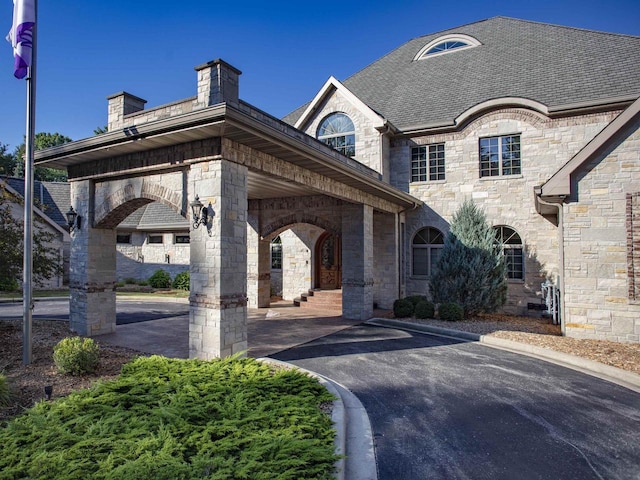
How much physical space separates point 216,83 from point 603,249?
31.7 feet

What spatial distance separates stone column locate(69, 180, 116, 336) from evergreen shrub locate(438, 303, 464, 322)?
9484mm

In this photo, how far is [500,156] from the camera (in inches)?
583

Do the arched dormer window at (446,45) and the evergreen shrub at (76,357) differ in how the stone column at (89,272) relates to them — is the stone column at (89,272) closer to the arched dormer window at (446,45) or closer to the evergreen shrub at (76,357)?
the evergreen shrub at (76,357)

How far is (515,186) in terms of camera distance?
568 inches

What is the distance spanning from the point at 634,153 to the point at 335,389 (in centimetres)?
922

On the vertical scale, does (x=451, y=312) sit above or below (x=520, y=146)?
below

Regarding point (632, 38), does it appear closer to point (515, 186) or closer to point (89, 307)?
point (515, 186)

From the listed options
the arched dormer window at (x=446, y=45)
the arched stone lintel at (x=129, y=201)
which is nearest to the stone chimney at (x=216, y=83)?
the arched stone lintel at (x=129, y=201)

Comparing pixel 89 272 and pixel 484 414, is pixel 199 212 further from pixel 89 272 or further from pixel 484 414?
pixel 484 414

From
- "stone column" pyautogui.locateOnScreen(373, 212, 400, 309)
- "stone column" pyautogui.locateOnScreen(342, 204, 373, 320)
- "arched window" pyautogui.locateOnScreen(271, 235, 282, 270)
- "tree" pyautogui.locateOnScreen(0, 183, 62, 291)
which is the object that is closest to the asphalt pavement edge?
"stone column" pyautogui.locateOnScreen(342, 204, 373, 320)

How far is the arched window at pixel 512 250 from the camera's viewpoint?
14.3 meters

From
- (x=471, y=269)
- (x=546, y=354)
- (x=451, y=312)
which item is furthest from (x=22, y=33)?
(x=471, y=269)

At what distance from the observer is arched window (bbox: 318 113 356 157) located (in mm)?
16625

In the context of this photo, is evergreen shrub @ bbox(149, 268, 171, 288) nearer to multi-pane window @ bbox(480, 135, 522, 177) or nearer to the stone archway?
the stone archway
